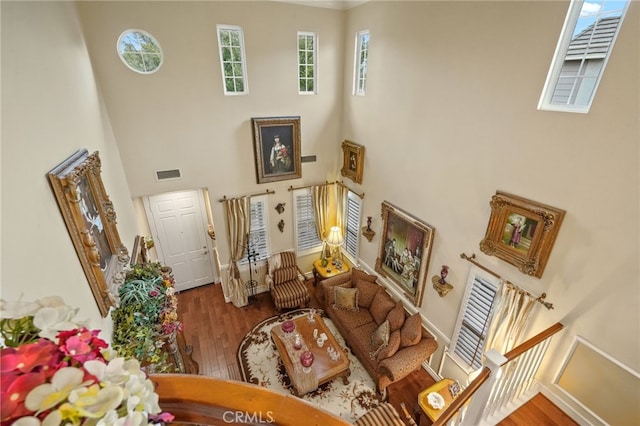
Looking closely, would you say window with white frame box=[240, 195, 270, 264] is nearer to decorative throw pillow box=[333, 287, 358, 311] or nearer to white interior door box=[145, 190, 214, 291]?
white interior door box=[145, 190, 214, 291]

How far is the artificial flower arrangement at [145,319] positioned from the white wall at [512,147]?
12.2ft

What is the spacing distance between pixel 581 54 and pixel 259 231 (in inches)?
224

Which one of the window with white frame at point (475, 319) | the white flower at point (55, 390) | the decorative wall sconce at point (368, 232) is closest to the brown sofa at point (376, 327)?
the window with white frame at point (475, 319)

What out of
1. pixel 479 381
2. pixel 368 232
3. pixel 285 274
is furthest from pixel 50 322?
pixel 285 274

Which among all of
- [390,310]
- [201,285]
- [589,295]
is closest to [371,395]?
[390,310]

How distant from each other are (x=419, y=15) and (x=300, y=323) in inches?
211

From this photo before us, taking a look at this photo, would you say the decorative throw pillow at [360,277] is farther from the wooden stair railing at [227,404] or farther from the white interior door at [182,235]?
the wooden stair railing at [227,404]

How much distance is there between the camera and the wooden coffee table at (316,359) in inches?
180

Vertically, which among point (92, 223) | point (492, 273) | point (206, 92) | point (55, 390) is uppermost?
point (206, 92)

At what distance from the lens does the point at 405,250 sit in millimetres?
5000

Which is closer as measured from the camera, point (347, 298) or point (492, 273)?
point (492, 273)

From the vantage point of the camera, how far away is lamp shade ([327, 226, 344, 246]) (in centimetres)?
669

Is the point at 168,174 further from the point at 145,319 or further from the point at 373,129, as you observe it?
the point at 373,129

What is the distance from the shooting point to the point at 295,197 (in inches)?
256
